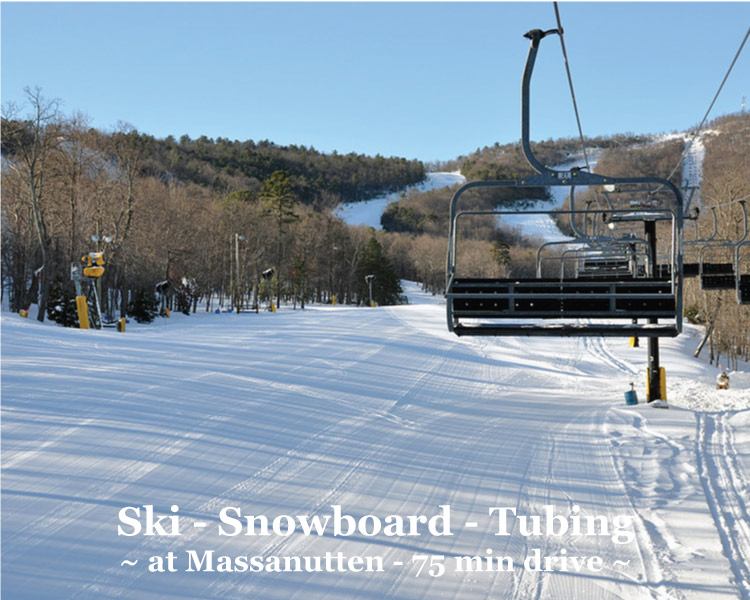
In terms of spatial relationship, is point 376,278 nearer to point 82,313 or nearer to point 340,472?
point 82,313

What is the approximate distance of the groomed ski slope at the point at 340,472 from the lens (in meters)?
5.86

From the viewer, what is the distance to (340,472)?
28.7ft

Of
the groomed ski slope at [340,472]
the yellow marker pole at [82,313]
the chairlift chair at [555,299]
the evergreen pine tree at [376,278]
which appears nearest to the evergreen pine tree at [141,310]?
the yellow marker pole at [82,313]

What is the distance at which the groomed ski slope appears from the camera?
5855mm

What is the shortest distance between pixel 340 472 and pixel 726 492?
518cm

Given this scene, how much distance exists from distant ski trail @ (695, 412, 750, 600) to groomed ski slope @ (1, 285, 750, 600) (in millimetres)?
35

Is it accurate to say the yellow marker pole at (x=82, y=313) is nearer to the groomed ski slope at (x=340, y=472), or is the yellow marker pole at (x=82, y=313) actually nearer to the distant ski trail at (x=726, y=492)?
the groomed ski slope at (x=340, y=472)

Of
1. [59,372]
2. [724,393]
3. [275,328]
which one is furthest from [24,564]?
[275,328]

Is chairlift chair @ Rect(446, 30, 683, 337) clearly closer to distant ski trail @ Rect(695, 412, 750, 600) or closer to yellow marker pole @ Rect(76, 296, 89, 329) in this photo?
distant ski trail @ Rect(695, 412, 750, 600)

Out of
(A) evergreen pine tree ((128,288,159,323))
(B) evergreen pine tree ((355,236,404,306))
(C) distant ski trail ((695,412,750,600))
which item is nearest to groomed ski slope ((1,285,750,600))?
(C) distant ski trail ((695,412,750,600))

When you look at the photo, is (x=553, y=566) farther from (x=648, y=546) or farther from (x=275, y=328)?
(x=275, y=328)

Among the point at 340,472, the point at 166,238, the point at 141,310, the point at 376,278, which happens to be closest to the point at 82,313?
the point at 141,310

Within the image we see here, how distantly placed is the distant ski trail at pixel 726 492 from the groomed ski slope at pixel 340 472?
0.12ft

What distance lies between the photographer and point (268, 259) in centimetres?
7025
